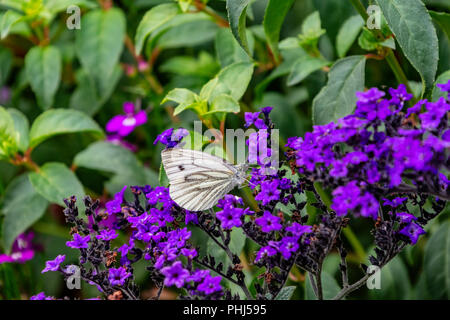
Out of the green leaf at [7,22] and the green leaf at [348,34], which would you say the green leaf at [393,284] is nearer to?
the green leaf at [348,34]

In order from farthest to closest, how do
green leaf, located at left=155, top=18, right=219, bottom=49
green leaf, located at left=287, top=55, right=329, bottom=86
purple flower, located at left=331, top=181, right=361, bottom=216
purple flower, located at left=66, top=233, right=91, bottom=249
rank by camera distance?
1. green leaf, located at left=155, top=18, right=219, bottom=49
2. green leaf, located at left=287, top=55, right=329, bottom=86
3. purple flower, located at left=66, top=233, right=91, bottom=249
4. purple flower, located at left=331, top=181, right=361, bottom=216

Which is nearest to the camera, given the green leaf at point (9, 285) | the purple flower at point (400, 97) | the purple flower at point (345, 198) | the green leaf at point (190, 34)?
the purple flower at point (345, 198)

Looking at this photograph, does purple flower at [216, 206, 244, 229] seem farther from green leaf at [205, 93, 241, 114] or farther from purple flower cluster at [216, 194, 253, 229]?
green leaf at [205, 93, 241, 114]

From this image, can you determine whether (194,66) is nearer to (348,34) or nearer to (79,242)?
(348,34)

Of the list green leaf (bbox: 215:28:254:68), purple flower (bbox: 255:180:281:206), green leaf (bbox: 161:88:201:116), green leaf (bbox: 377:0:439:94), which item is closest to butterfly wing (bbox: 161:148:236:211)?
purple flower (bbox: 255:180:281:206)

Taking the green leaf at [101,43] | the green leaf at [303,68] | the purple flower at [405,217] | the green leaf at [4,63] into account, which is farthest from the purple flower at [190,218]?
the green leaf at [4,63]

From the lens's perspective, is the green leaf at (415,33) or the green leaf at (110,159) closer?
the green leaf at (415,33)
